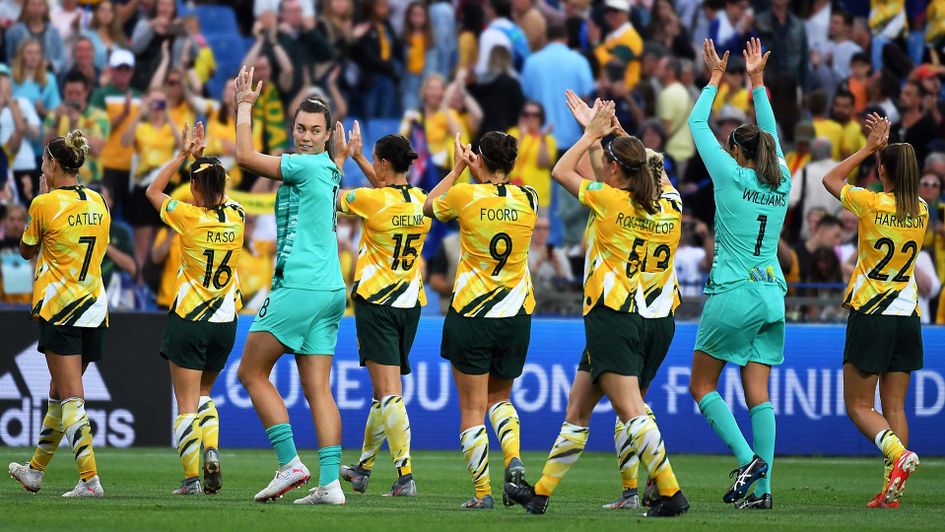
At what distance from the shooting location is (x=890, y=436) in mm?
11008

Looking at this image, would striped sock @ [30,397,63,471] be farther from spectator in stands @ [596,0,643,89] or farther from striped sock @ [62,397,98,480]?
spectator in stands @ [596,0,643,89]

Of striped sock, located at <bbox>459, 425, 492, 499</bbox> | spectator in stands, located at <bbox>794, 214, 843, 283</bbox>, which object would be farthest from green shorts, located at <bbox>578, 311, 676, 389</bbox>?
spectator in stands, located at <bbox>794, 214, 843, 283</bbox>

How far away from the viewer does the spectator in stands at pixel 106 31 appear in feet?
68.5

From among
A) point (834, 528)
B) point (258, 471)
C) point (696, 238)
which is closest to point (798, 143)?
point (696, 238)

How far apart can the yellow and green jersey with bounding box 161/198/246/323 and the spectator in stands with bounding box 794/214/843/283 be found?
8.42 metres

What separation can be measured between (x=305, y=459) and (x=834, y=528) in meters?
6.66

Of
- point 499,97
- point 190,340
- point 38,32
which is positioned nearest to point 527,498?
point 190,340

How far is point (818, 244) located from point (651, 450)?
8.97 meters

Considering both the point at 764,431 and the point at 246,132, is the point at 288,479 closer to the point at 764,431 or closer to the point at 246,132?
the point at 246,132

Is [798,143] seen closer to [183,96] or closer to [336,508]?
[183,96]

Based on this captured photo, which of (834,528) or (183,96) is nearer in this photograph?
(834,528)

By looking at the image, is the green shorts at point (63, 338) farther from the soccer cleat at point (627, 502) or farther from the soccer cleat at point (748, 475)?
the soccer cleat at point (748, 475)

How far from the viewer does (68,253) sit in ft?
35.6

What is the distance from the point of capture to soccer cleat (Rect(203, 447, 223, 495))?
11.2 meters
